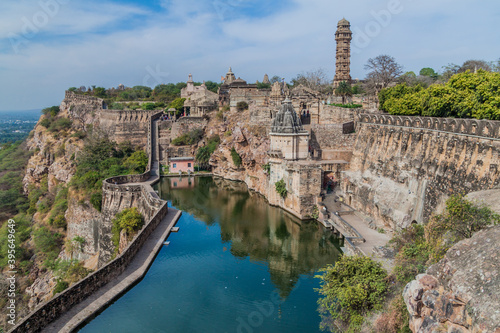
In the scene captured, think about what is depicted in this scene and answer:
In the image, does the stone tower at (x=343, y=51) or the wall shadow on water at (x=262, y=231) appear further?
the stone tower at (x=343, y=51)

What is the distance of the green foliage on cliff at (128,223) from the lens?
65.1 feet

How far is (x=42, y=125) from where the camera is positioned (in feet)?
163

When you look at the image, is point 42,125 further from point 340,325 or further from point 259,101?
point 340,325

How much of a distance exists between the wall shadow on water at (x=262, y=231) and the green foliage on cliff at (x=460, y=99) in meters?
9.32

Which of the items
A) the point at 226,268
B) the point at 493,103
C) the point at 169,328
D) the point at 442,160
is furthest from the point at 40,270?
the point at 493,103

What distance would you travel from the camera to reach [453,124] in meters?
15.8

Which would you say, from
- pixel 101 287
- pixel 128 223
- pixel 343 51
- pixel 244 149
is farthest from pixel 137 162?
pixel 343 51

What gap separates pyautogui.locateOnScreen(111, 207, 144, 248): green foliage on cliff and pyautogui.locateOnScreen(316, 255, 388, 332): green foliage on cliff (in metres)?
12.3

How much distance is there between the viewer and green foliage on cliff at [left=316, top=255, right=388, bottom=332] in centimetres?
1005

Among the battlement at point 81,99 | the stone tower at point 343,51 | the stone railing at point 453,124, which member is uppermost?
the stone tower at point 343,51

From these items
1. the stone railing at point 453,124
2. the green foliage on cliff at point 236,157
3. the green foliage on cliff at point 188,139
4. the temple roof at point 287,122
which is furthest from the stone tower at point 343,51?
the stone railing at point 453,124

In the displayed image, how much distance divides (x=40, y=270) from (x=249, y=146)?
1869 centimetres

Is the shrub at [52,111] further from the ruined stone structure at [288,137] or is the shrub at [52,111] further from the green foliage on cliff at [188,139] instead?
the ruined stone structure at [288,137]

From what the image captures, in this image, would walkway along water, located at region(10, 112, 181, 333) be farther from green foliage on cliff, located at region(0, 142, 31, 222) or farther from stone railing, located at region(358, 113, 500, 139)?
green foliage on cliff, located at region(0, 142, 31, 222)
